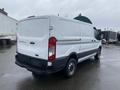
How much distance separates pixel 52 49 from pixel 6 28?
55.9ft

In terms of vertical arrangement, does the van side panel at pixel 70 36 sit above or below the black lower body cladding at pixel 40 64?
above

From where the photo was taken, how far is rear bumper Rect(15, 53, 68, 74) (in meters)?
4.45

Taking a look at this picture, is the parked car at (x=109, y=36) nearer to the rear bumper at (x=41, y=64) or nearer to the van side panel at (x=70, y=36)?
the van side panel at (x=70, y=36)

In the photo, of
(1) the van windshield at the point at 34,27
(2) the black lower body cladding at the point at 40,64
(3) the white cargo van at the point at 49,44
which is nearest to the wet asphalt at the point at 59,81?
(3) the white cargo van at the point at 49,44

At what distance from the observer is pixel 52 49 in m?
4.41

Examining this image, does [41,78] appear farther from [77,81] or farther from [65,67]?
[77,81]

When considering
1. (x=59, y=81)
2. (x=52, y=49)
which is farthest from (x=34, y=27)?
(x=59, y=81)

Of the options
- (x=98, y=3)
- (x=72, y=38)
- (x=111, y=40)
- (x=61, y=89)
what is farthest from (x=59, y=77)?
(x=111, y=40)

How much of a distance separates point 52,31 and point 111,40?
2363 cm

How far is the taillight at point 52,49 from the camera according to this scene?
172 inches

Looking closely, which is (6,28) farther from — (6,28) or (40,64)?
(40,64)

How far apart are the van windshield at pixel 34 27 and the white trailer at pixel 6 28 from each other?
46.3 feet

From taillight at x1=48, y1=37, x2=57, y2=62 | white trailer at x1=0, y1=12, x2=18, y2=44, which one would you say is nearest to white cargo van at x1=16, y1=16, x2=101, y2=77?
taillight at x1=48, y1=37, x2=57, y2=62

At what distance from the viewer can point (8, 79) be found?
5.21 metres
